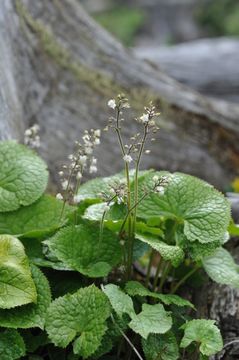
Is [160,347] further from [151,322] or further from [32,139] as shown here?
[32,139]

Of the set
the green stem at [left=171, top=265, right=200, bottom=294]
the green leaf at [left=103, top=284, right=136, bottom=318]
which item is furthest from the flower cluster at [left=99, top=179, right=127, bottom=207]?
the green stem at [left=171, top=265, right=200, bottom=294]

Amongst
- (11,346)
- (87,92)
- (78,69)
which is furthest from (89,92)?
(11,346)

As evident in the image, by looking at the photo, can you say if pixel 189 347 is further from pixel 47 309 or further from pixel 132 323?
pixel 47 309

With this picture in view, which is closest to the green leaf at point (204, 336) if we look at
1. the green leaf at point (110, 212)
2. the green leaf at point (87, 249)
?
the green leaf at point (87, 249)

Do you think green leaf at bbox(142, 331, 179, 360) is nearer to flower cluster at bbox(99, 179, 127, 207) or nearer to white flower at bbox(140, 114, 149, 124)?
flower cluster at bbox(99, 179, 127, 207)

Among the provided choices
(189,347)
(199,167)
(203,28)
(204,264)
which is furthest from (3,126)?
(203,28)

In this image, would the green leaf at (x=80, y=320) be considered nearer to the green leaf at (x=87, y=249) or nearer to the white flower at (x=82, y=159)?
the green leaf at (x=87, y=249)
